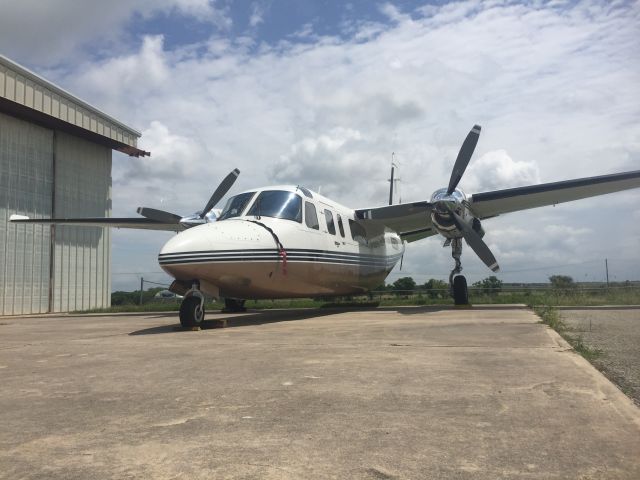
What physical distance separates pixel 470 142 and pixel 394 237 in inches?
214

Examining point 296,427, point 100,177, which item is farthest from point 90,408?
point 100,177

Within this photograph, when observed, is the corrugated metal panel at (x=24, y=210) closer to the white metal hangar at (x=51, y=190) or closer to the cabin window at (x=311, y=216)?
the white metal hangar at (x=51, y=190)

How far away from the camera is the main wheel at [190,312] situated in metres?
10.5

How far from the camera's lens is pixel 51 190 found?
2773 centimetres

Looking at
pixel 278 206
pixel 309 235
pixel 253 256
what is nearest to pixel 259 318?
pixel 309 235

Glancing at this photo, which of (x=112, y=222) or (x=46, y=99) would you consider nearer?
(x=112, y=222)

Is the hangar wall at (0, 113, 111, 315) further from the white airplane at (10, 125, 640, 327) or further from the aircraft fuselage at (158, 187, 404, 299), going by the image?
the aircraft fuselage at (158, 187, 404, 299)

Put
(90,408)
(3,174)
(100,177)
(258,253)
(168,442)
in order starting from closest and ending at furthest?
(168,442) < (90,408) < (258,253) < (3,174) < (100,177)

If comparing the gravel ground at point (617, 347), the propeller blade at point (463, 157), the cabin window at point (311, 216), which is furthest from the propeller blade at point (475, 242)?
the gravel ground at point (617, 347)

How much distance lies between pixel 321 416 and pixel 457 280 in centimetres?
1506

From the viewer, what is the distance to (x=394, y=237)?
21.7 meters

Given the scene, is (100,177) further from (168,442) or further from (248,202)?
(168,442)

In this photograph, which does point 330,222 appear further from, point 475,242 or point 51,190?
point 51,190

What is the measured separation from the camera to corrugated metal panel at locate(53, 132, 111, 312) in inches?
1112
